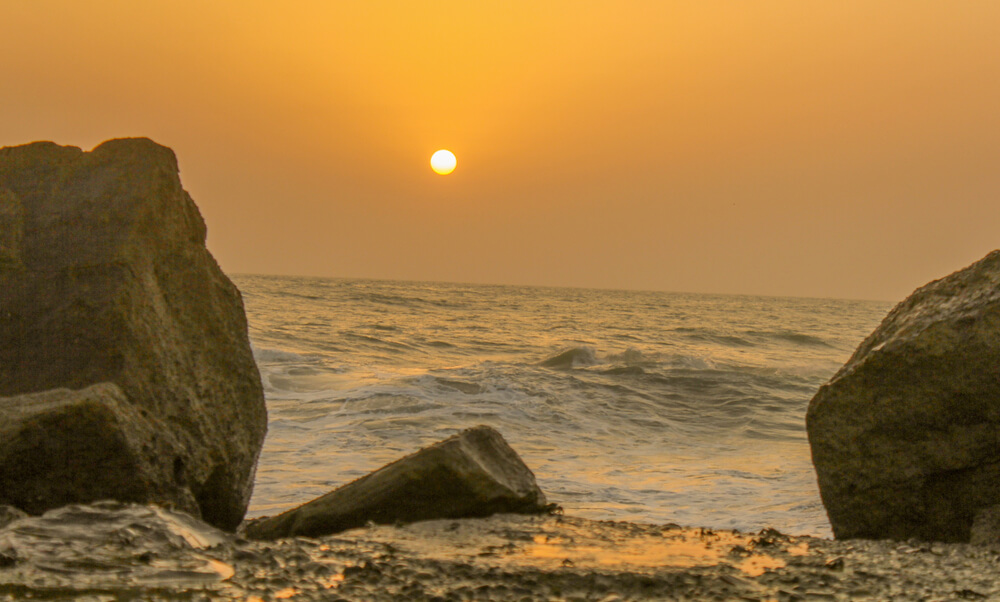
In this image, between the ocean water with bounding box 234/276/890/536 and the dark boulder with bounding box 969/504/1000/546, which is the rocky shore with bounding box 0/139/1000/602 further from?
the ocean water with bounding box 234/276/890/536

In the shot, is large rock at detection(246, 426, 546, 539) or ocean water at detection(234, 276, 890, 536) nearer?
large rock at detection(246, 426, 546, 539)

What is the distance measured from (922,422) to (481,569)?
244 centimetres

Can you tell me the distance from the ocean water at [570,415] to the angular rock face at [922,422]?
1.42 metres

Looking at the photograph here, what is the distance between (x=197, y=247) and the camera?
15.2 ft

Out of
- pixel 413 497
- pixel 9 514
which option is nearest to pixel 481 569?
pixel 413 497

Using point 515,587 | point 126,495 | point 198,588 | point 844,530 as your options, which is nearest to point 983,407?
point 844,530

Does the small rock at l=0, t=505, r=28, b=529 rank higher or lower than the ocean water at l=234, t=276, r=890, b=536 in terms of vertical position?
higher

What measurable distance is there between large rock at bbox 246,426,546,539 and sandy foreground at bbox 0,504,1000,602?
243mm

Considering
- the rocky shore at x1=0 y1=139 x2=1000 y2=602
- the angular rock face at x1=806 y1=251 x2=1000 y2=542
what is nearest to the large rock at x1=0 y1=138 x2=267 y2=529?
the rocky shore at x1=0 y1=139 x2=1000 y2=602

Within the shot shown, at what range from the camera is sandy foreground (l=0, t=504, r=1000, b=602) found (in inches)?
102

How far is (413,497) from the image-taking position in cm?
405

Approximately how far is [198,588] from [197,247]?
2.46 meters

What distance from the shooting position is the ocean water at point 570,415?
6465mm

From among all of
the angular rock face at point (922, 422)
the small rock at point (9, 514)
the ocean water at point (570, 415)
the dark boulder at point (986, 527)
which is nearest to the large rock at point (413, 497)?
the small rock at point (9, 514)
